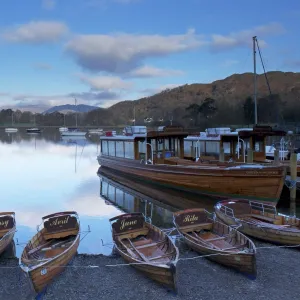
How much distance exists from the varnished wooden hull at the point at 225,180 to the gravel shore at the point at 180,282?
7.43 metres

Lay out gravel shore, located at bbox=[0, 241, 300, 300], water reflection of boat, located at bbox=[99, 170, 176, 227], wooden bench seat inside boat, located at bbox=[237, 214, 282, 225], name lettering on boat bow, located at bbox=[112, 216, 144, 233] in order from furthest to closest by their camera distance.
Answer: water reflection of boat, located at bbox=[99, 170, 176, 227] < wooden bench seat inside boat, located at bbox=[237, 214, 282, 225] < name lettering on boat bow, located at bbox=[112, 216, 144, 233] < gravel shore, located at bbox=[0, 241, 300, 300]

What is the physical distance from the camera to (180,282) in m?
9.34

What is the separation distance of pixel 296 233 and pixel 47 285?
795 centimetres

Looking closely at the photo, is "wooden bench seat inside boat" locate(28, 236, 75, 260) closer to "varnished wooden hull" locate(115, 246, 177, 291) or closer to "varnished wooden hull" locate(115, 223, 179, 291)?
"varnished wooden hull" locate(115, 223, 179, 291)

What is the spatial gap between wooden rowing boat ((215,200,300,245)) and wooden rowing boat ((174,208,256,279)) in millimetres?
1205

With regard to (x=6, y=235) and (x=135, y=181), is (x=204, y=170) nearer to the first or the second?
(x=135, y=181)

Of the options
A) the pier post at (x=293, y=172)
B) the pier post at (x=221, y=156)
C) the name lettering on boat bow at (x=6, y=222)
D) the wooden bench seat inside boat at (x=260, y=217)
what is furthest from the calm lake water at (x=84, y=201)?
the pier post at (x=221, y=156)

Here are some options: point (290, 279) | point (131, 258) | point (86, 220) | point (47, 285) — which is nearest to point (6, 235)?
point (47, 285)

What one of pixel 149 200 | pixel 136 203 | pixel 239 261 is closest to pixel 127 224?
pixel 239 261

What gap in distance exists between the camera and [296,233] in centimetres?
1151

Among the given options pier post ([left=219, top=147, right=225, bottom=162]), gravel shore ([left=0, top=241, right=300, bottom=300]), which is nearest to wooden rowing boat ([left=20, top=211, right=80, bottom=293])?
gravel shore ([left=0, top=241, right=300, bottom=300])

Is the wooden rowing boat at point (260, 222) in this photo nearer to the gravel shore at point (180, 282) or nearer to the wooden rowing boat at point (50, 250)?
the gravel shore at point (180, 282)

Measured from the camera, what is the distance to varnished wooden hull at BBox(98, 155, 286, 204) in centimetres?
1811

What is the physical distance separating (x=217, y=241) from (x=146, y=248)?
2374 mm
